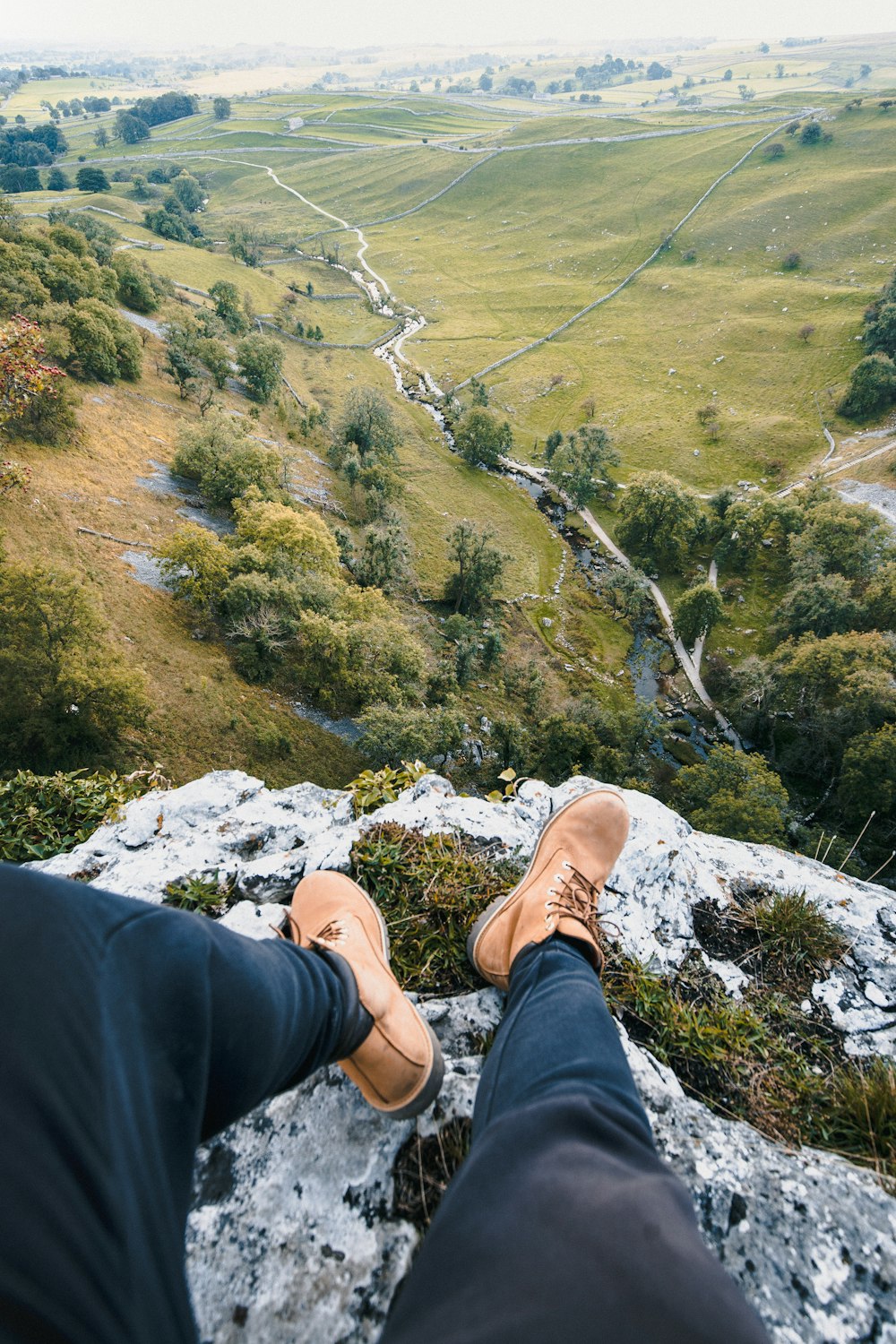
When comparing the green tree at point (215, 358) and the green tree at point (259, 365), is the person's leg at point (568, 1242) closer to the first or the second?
the green tree at point (215, 358)

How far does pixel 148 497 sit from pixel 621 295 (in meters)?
104

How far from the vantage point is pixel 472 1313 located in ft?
6.97

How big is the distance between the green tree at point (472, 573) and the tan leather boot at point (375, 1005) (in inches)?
1962

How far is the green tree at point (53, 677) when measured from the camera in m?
20.2

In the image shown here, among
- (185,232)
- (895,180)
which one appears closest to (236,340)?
(185,232)

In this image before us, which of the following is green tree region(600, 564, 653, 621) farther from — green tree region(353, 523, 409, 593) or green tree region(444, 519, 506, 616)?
green tree region(353, 523, 409, 593)

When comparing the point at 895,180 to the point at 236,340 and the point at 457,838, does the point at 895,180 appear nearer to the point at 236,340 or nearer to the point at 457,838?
the point at 236,340

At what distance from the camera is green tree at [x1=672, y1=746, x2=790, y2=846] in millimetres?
27266

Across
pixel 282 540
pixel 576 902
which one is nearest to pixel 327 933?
pixel 576 902

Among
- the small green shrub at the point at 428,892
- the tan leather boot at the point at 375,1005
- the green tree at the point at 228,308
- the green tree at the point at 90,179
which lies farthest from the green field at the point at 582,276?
the tan leather boot at the point at 375,1005

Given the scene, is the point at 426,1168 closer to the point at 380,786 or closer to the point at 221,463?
the point at 380,786

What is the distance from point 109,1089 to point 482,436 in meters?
78.3

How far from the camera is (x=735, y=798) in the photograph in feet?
97.5

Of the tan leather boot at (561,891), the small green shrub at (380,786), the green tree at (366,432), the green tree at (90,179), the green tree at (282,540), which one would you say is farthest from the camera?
the green tree at (90,179)
